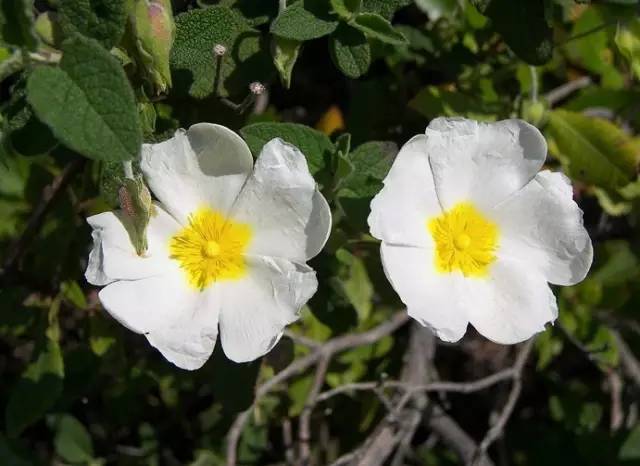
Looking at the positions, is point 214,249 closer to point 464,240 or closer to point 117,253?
point 117,253

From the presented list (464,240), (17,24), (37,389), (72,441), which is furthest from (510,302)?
(72,441)

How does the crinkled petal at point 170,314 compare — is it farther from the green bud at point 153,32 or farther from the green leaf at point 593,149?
the green leaf at point 593,149

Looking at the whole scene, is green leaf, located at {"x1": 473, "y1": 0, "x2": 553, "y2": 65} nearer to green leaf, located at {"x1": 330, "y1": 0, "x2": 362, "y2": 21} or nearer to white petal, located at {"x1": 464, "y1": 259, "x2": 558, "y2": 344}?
green leaf, located at {"x1": 330, "y1": 0, "x2": 362, "y2": 21}

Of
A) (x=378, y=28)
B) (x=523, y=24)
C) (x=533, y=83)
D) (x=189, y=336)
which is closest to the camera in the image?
(x=189, y=336)

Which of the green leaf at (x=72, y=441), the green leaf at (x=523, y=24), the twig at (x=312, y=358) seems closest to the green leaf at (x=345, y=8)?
the green leaf at (x=523, y=24)

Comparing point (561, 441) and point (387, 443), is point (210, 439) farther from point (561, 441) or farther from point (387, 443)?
point (561, 441)

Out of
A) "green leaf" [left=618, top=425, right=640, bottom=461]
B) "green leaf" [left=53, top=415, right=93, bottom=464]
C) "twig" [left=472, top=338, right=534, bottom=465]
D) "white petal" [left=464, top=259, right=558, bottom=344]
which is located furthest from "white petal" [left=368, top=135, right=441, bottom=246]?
"green leaf" [left=53, top=415, right=93, bottom=464]
